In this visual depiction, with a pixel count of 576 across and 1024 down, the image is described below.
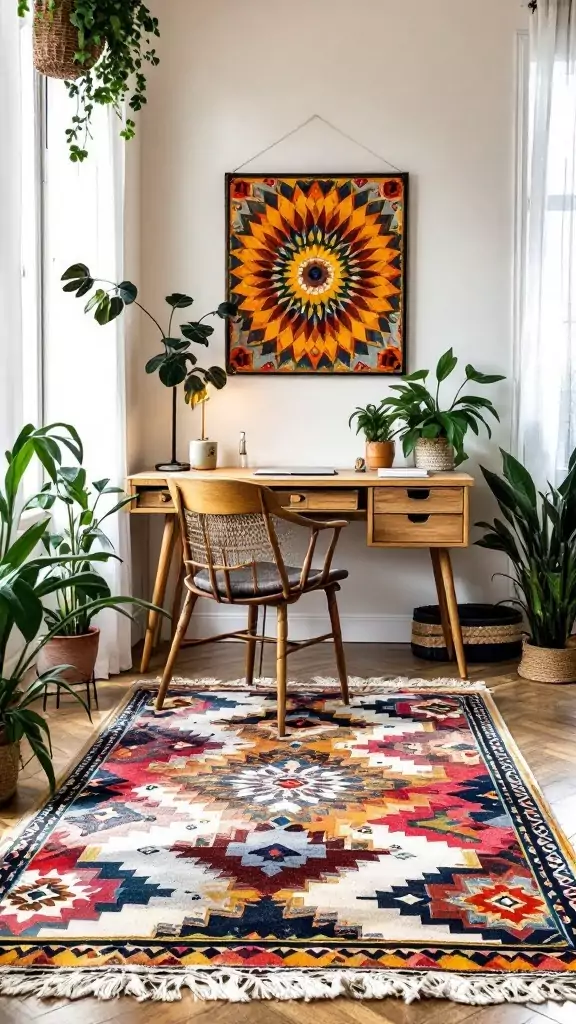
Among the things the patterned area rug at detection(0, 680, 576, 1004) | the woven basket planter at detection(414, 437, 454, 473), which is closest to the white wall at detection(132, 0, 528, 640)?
the woven basket planter at detection(414, 437, 454, 473)

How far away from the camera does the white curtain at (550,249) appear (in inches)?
170

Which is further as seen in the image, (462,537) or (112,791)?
(462,537)

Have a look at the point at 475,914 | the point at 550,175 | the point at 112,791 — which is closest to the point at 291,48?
the point at 550,175

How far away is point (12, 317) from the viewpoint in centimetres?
308

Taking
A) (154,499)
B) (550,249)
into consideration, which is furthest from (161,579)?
(550,249)

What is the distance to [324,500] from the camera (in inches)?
155

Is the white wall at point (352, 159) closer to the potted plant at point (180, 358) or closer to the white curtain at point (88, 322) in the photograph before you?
the potted plant at point (180, 358)

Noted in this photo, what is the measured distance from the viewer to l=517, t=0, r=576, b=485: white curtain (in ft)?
14.1

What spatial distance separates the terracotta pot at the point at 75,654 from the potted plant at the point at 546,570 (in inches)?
64.4

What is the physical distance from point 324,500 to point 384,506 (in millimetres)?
230

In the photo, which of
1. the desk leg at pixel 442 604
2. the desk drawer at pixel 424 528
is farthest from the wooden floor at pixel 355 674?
the desk drawer at pixel 424 528

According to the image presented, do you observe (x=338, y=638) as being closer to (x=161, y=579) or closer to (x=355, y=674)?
(x=355, y=674)

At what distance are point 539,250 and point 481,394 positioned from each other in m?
0.64

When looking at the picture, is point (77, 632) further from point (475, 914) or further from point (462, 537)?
point (475, 914)
